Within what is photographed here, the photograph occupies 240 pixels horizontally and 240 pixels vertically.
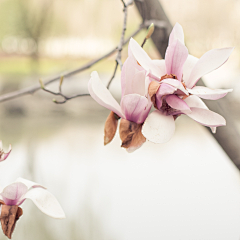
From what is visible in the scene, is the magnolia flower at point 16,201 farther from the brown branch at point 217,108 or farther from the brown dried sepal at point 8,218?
the brown branch at point 217,108

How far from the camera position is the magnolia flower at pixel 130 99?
102 mm

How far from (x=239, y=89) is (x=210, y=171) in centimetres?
37

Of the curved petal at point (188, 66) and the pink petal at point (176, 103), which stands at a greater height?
the curved petal at point (188, 66)

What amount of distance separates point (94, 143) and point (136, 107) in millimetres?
1173

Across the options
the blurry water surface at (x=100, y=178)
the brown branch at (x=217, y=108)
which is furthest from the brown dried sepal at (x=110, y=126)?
the blurry water surface at (x=100, y=178)

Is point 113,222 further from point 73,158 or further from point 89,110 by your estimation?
point 89,110

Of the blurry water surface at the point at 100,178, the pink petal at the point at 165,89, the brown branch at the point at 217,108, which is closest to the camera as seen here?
the pink petal at the point at 165,89

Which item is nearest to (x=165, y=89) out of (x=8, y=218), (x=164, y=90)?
(x=164, y=90)

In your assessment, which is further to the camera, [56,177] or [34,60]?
[34,60]

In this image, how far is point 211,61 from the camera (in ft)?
0.34

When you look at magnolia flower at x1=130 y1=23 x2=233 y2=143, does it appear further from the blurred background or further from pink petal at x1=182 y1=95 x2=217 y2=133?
the blurred background

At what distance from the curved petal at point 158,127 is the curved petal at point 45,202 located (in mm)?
61

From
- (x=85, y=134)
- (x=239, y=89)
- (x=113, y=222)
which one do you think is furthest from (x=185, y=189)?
(x=85, y=134)

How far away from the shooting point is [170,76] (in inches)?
4.2
